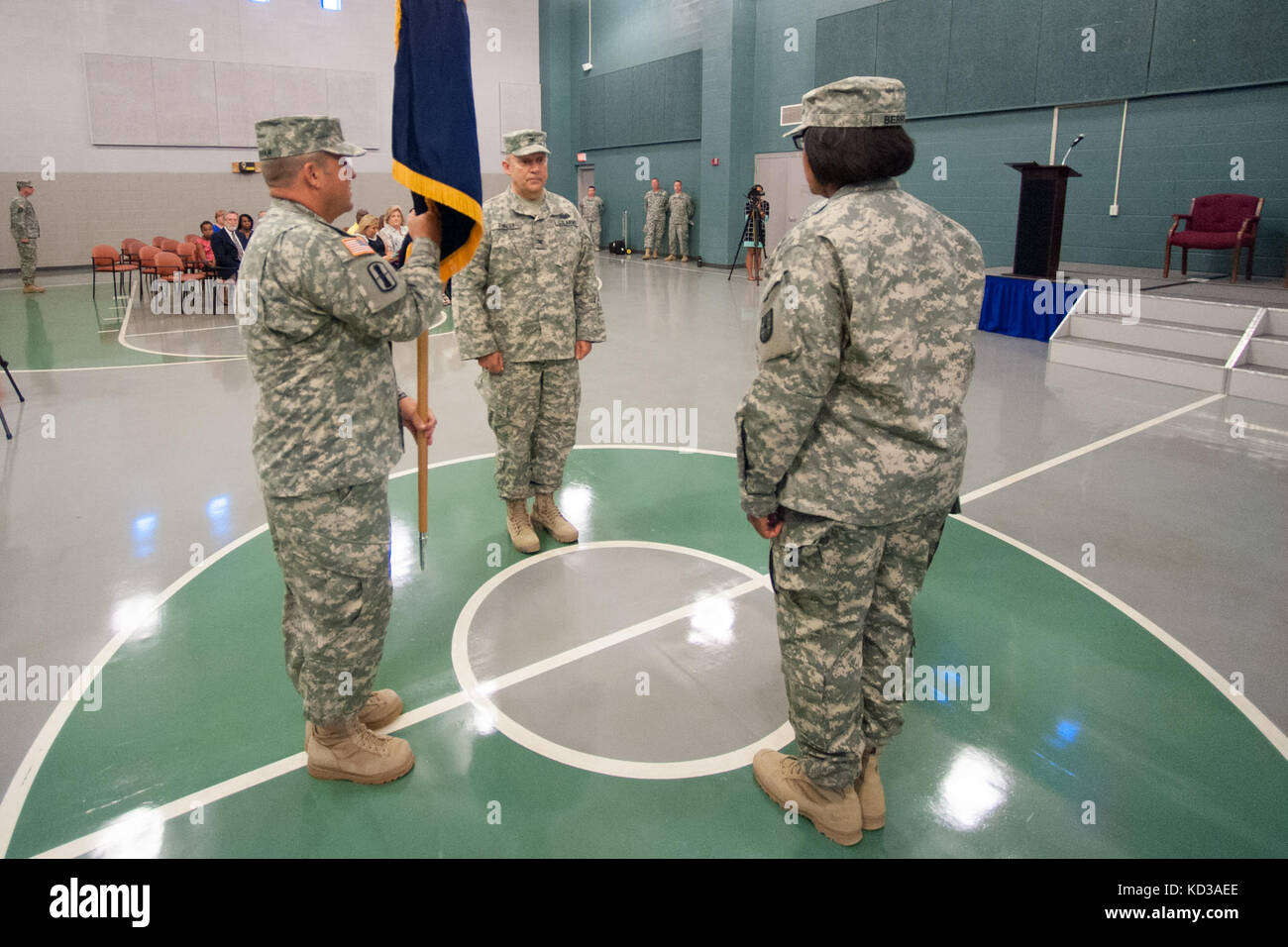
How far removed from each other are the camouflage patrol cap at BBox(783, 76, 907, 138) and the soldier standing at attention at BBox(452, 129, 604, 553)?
2.18 meters

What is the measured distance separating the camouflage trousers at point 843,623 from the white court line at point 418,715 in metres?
0.52

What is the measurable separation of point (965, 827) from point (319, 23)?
20.5 m

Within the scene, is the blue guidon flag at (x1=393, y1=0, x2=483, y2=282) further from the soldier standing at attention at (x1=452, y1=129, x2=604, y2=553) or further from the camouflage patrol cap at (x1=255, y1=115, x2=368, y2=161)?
the soldier standing at attention at (x1=452, y1=129, x2=604, y2=553)

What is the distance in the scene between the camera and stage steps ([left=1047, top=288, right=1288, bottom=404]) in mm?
7062

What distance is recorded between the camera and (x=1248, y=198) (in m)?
9.19

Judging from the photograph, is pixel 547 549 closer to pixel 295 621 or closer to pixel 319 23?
pixel 295 621

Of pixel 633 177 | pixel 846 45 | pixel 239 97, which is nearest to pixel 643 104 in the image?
pixel 633 177

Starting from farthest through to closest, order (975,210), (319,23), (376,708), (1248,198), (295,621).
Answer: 1. (319,23)
2. (975,210)
3. (1248,198)
4. (376,708)
5. (295,621)

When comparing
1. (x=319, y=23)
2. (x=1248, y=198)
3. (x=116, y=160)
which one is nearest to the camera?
(x=1248, y=198)

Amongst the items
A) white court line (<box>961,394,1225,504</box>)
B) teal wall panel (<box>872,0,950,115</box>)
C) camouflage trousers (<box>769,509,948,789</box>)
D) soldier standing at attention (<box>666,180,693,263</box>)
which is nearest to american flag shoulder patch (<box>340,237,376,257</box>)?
camouflage trousers (<box>769,509,948,789</box>)

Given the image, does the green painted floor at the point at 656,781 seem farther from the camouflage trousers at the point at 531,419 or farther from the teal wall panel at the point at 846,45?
the teal wall panel at the point at 846,45

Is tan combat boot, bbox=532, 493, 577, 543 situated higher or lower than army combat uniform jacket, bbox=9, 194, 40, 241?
lower

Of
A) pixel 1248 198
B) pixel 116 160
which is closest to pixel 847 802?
pixel 1248 198

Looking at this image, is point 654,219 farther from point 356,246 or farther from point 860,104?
point 860,104
